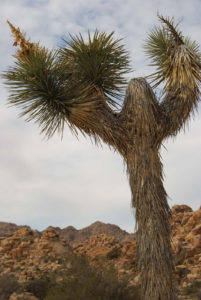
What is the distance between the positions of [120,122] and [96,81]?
1935 mm

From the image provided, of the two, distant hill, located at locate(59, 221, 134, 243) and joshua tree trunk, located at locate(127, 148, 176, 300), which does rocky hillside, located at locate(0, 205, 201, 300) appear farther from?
distant hill, located at locate(59, 221, 134, 243)

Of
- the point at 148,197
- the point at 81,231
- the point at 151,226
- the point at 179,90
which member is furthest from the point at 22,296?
the point at 81,231

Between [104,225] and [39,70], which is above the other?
[104,225]

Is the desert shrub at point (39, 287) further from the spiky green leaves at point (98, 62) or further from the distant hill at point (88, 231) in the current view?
the distant hill at point (88, 231)

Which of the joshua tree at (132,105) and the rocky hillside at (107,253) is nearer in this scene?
the joshua tree at (132,105)

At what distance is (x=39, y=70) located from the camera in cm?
895

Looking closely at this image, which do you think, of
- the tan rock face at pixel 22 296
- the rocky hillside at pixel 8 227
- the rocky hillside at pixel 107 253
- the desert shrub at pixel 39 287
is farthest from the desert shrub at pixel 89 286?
the rocky hillside at pixel 8 227

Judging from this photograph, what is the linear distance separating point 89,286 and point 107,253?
9828mm

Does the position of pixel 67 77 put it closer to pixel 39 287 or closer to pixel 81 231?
pixel 39 287

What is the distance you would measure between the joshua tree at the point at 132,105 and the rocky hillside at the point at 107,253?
176 inches

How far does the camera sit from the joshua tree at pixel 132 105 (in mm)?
7816

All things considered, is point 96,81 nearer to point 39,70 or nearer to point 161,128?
point 39,70

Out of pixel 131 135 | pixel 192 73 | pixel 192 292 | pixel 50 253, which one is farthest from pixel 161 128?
pixel 50 253

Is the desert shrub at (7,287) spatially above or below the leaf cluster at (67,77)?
below
